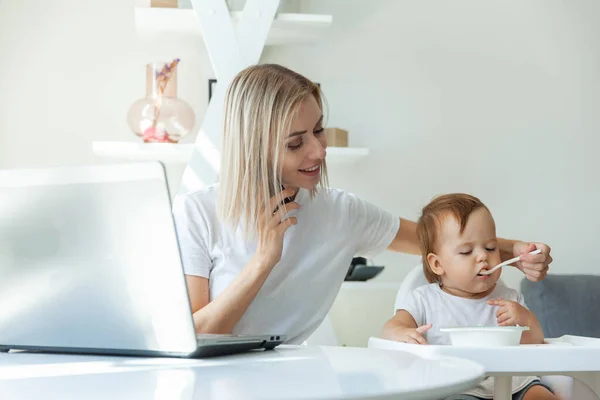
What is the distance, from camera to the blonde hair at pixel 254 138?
1536mm

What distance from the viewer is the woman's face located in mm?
1543

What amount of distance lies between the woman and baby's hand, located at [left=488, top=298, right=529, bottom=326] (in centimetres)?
10

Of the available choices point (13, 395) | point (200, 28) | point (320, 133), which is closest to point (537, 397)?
point (320, 133)

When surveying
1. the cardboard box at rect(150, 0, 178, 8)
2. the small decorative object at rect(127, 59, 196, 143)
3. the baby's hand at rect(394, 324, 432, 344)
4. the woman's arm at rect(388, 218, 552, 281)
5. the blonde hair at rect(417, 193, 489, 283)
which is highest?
the cardboard box at rect(150, 0, 178, 8)

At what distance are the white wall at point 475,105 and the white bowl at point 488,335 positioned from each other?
165 centimetres

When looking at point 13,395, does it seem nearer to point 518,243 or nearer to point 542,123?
point 518,243

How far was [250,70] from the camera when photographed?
1.64 m

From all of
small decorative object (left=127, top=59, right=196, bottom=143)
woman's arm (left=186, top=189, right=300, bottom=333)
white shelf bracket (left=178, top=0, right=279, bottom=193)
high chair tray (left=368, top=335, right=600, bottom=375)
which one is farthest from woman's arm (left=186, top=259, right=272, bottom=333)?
small decorative object (left=127, top=59, right=196, bottom=143)

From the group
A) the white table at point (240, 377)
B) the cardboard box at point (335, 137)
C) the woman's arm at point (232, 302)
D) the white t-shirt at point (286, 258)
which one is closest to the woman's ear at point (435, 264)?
the white t-shirt at point (286, 258)

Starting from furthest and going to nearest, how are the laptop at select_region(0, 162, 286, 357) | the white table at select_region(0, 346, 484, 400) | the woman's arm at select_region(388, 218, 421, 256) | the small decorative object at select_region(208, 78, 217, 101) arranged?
the small decorative object at select_region(208, 78, 217, 101) → the woman's arm at select_region(388, 218, 421, 256) → the laptop at select_region(0, 162, 286, 357) → the white table at select_region(0, 346, 484, 400)

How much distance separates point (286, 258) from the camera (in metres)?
1.58

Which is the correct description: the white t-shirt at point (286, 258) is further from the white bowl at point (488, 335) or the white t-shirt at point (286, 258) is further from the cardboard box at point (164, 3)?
the cardboard box at point (164, 3)

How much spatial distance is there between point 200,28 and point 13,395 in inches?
81.7

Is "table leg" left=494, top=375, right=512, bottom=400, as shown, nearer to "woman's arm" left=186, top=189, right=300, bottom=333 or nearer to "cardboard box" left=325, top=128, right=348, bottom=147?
"woman's arm" left=186, top=189, right=300, bottom=333
